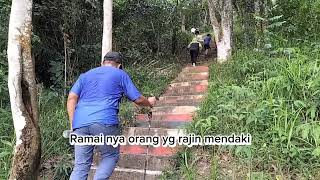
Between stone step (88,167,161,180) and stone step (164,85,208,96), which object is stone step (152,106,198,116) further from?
stone step (88,167,161,180)

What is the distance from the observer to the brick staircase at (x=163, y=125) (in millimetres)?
5438

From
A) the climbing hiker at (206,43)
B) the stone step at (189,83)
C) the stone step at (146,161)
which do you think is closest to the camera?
the stone step at (146,161)

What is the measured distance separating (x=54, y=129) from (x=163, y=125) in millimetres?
1967

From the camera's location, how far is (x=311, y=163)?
4414 mm

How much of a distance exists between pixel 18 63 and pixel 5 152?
1487 millimetres

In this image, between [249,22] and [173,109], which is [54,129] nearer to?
[173,109]

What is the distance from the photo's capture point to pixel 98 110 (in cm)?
401

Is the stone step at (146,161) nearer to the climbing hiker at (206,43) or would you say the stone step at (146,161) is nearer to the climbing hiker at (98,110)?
the climbing hiker at (98,110)

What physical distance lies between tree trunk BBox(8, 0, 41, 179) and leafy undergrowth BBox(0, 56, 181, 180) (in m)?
0.61

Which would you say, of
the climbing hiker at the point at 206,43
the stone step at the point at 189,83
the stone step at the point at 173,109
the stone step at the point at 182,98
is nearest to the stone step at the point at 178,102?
the stone step at the point at 182,98

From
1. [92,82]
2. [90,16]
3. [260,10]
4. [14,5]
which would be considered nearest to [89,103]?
[92,82]

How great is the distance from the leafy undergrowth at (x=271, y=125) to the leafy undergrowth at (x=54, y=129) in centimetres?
186

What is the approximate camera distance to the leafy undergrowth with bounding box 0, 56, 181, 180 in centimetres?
581

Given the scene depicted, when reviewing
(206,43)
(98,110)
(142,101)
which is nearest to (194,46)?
(206,43)
